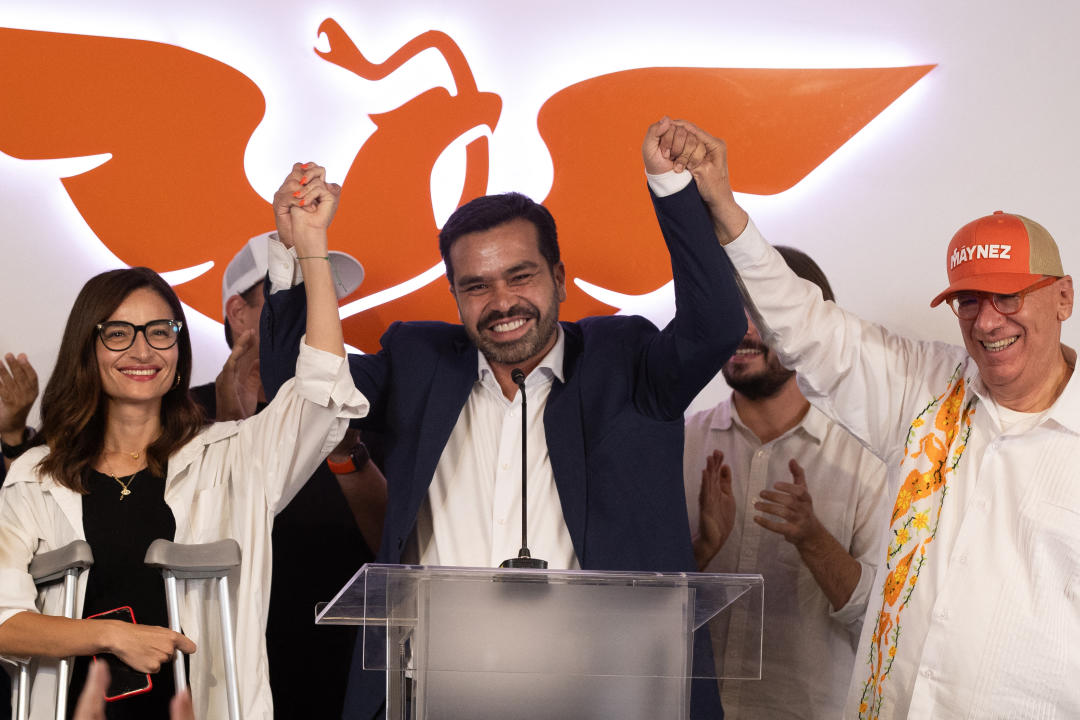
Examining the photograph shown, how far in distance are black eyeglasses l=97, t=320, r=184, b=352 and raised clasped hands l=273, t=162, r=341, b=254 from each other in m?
0.40

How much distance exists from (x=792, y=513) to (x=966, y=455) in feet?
2.60

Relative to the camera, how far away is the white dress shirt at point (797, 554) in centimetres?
346

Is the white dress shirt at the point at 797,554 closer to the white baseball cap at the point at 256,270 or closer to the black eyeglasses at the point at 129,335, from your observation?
the white baseball cap at the point at 256,270

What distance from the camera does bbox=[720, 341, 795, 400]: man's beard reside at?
146 inches

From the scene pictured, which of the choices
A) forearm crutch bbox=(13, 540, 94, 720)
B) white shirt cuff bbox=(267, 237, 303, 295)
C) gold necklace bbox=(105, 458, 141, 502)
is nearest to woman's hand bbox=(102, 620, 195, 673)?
forearm crutch bbox=(13, 540, 94, 720)

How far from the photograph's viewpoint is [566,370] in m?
3.01

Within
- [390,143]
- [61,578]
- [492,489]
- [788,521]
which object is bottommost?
[61,578]

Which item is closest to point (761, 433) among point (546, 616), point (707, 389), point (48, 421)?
point (707, 389)

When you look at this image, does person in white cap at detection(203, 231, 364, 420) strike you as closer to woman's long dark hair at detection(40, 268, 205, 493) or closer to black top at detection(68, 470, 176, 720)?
A: woman's long dark hair at detection(40, 268, 205, 493)

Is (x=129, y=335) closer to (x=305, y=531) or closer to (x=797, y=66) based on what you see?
(x=305, y=531)

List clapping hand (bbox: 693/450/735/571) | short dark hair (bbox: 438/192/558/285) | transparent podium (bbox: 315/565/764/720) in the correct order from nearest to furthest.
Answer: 1. transparent podium (bbox: 315/565/764/720)
2. short dark hair (bbox: 438/192/558/285)
3. clapping hand (bbox: 693/450/735/571)

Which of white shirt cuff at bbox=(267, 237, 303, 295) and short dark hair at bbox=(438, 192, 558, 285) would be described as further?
short dark hair at bbox=(438, 192, 558, 285)

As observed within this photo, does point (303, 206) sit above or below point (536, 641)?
above

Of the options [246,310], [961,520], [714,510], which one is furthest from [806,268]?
[246,310]
